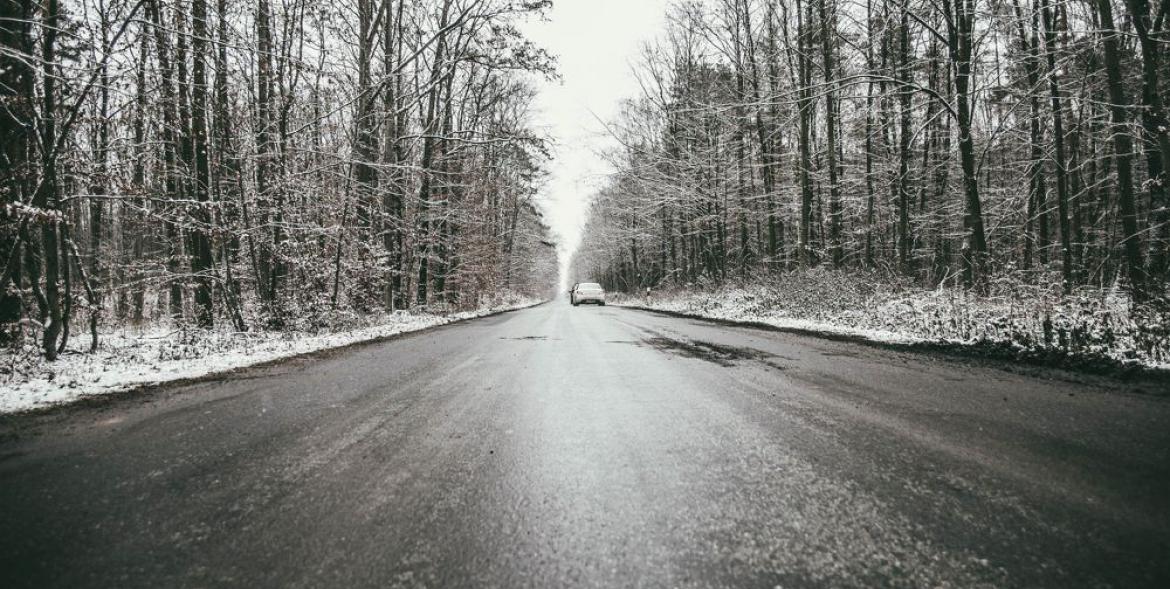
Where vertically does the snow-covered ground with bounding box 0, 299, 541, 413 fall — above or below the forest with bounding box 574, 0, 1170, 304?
below

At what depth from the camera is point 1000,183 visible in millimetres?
20359

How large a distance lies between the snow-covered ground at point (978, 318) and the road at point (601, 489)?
1890 millimetres

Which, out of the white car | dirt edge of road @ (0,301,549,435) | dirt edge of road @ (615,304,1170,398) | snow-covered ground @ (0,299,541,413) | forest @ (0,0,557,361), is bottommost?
dirt edge of road @ (615,304,1170,398)

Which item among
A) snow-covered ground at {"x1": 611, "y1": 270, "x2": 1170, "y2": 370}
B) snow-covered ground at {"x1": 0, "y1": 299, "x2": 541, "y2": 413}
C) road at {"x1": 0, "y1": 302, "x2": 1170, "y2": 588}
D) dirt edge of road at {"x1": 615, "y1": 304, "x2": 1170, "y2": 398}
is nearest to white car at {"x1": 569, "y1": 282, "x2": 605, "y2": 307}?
snow-covered ground at {"x1": 611, "y1": 270, "x2": 1170, "y2": 370}

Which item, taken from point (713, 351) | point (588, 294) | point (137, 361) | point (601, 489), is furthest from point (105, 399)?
point (588, 294)

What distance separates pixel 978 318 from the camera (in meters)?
7.21

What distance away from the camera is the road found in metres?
1.44

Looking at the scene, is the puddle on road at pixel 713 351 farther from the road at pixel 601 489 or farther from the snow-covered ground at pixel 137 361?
the snow-covered ground at pixel 137 361

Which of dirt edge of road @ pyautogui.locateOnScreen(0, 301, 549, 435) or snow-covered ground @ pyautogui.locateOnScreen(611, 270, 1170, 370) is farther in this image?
snow-covered ground @ pyautogui.locateOnScreen(611, 270, 1170, 370)

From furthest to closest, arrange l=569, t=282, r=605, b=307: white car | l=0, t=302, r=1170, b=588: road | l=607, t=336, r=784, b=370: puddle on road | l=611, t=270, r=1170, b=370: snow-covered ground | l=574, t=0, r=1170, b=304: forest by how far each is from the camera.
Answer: l=569, t=282, r=605, b=307: white car
l=574, t=0, r=1170, b=304: forest
l=607, t=336, r=784, b=370: puddle on road
l=611, t=270, r=1170, b=370: snow-covered ground
l=0, t=302, r=1170, b=588: road

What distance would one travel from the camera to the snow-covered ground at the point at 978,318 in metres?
5.11

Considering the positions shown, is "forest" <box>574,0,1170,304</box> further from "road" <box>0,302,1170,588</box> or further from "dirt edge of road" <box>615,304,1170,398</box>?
"road" <box>0,302,1170,588</box>

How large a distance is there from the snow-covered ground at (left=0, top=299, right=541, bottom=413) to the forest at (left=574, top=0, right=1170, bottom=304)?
926 centimetres

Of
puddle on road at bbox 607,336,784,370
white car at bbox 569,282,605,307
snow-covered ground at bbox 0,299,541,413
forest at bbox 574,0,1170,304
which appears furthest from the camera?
white car at bbox 569,282,605,307
